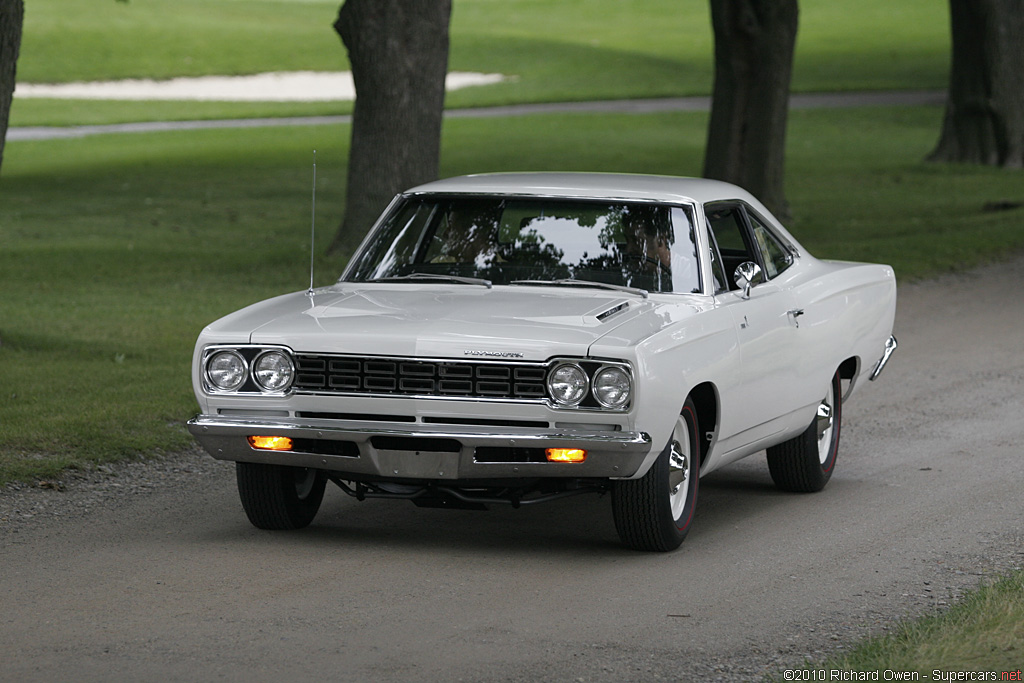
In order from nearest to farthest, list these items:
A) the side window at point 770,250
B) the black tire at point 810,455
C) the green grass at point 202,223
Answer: the side window at point 770,250, the black tire at point 810,455, the green grass at point 202,223

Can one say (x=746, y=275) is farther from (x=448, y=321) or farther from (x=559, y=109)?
(x=559, y=109)

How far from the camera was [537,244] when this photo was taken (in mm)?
7531

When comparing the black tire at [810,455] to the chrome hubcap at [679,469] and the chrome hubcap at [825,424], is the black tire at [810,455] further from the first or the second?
the chrome hubcap at [679,469]

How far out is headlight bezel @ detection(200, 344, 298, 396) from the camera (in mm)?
6543

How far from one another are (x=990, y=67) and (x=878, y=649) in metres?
27.7

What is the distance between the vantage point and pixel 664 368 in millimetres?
6383

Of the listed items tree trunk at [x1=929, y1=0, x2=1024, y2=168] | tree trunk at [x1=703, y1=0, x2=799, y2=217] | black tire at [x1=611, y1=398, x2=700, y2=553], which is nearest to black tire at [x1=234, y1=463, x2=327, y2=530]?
black tire at [x1=611, y1=398, x2=700, y2=553]

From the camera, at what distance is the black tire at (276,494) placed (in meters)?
7.00

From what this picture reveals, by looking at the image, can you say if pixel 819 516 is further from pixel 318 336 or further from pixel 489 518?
pixel 318 336

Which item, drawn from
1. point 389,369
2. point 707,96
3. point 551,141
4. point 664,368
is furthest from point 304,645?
point 707,96

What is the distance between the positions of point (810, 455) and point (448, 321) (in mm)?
2562

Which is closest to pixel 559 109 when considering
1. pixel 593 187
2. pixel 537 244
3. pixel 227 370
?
pixel 593 187

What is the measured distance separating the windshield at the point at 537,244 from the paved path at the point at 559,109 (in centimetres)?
3354

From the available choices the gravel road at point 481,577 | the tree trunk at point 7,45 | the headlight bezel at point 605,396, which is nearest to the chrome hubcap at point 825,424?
the gravel road at point 481,577
